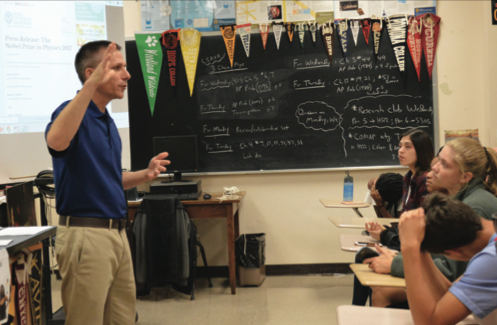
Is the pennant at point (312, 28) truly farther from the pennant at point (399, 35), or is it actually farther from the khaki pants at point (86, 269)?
the khaki pants at point (86, 269)

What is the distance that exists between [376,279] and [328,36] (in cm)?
299

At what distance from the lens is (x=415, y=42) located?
4.09m

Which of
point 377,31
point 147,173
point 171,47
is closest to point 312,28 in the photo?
point 377,31

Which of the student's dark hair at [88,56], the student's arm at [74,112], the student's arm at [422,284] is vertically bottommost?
the student's arm at [422,284]

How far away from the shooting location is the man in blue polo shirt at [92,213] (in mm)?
1647

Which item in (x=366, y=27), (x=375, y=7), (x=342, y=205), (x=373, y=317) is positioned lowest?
(x=373, y=317)

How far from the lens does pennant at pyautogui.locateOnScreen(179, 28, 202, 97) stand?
13.8 feet

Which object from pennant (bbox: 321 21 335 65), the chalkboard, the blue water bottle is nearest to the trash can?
the chalkboard

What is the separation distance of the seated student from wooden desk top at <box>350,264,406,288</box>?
0.25m

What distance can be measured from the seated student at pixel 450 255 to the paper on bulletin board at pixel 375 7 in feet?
10.4

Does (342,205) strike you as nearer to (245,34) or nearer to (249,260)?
(249,260)

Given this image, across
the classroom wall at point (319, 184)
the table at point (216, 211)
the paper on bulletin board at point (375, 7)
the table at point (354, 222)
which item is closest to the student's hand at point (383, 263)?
the table at point (354, 222)

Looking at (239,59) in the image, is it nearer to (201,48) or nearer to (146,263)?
(201,48)

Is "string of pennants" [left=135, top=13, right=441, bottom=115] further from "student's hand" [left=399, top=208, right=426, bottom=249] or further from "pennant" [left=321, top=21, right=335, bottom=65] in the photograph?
"student's hand" [left=399, top=208, right=426, bottom=249]
